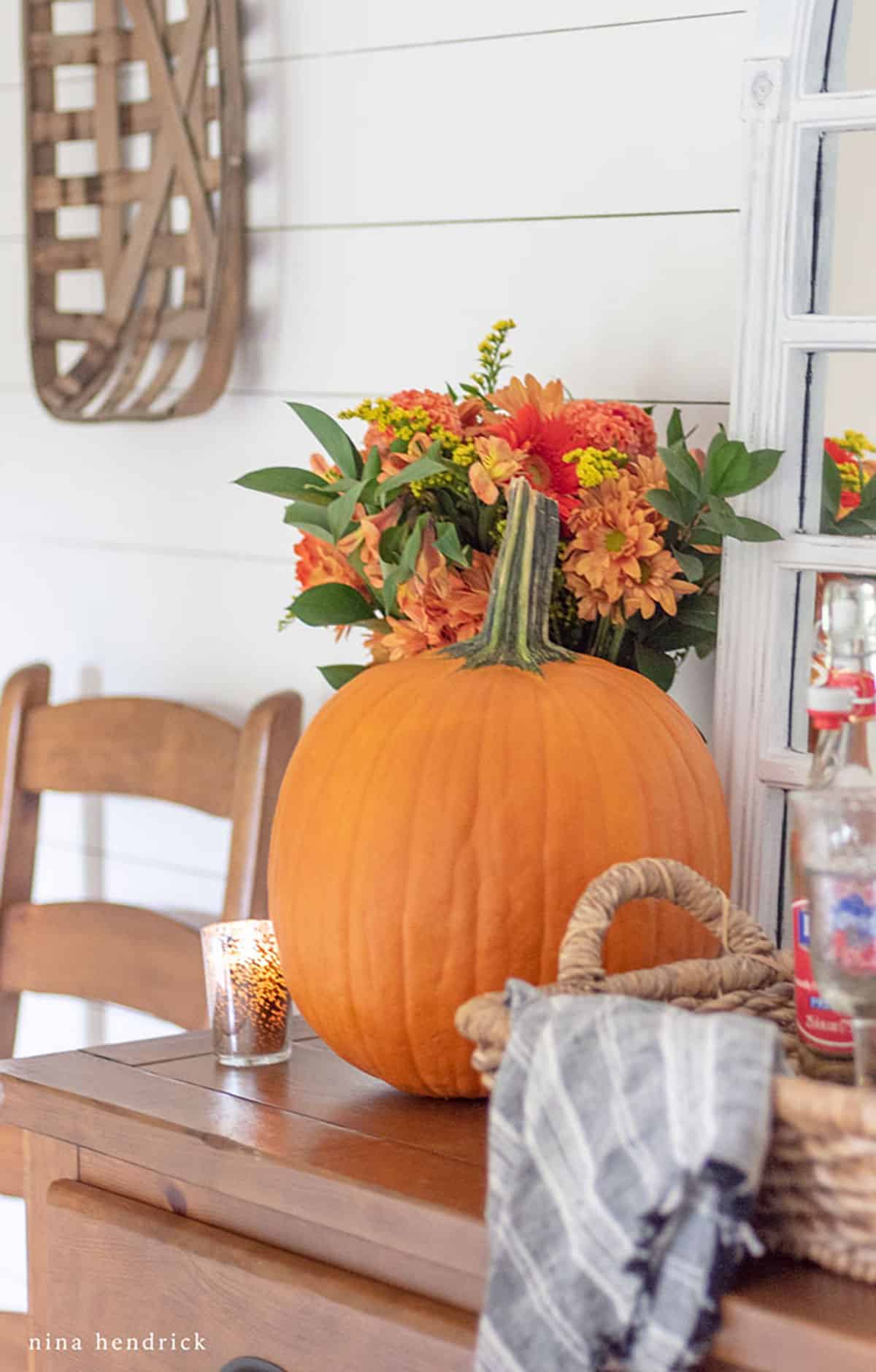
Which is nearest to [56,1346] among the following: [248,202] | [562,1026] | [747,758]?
[562,1026]

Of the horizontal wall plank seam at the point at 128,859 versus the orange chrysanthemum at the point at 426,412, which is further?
the horizontal wall plank seam at the point at 128,859

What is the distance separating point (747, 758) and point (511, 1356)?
48 cm

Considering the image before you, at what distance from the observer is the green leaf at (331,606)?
999 millimetres

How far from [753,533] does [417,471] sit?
223 mm

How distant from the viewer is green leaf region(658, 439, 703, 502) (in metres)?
0.98

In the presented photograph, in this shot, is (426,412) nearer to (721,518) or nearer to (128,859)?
(721,518)

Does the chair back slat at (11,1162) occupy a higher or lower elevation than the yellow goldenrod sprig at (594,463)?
lower

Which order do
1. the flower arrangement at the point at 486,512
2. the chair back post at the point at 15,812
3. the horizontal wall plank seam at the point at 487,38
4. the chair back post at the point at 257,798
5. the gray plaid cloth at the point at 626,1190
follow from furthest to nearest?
the chair back post at the point at 15,812
the chair back post at the point at 257,798
the horizontal wall plank seam at the point at 487,38
the flower arrangement at the point at 486,512
the gray plaid cloth at the point at 626,1190

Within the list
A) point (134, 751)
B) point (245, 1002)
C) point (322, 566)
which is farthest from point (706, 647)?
point (134, 751)

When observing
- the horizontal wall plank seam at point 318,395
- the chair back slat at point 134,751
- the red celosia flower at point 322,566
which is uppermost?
the horizontal wall plank seam at point 318,395

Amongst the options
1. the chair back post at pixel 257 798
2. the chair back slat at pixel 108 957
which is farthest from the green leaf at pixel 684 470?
the chair back slat at pixel 108 957

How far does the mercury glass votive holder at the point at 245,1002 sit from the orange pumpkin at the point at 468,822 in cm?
6

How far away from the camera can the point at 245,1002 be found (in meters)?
0.98

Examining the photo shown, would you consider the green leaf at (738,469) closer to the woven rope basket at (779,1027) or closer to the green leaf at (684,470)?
the green leaf at (684,470)
